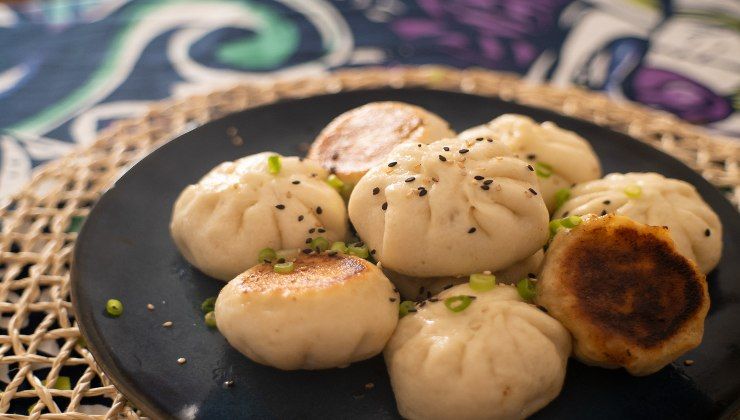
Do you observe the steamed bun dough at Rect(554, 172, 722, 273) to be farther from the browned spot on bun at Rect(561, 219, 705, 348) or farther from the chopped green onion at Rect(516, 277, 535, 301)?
the chopped green onion at Rect(516, 277, 535, 301)

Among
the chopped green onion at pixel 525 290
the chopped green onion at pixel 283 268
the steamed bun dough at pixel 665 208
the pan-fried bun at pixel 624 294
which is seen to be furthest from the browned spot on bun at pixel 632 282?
the chopped green onion at pixel 283 268

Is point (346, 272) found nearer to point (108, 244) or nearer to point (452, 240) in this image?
point (452, 240)

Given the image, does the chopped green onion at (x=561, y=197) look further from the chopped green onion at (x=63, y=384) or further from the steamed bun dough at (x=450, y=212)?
the chopped green onion at (x=63, y=384)

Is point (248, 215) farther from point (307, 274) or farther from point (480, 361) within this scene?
point (480, 361)

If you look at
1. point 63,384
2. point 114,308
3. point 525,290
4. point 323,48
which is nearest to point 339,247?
point 525,290

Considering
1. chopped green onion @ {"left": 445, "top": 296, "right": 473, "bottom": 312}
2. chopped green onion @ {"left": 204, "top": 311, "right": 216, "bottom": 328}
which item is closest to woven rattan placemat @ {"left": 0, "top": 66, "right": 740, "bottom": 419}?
chopped green onion @ {"left": 204, "top": 311, "right": 216, "bottom": 328}

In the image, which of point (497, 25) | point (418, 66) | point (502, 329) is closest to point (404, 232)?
point (502, 329)
